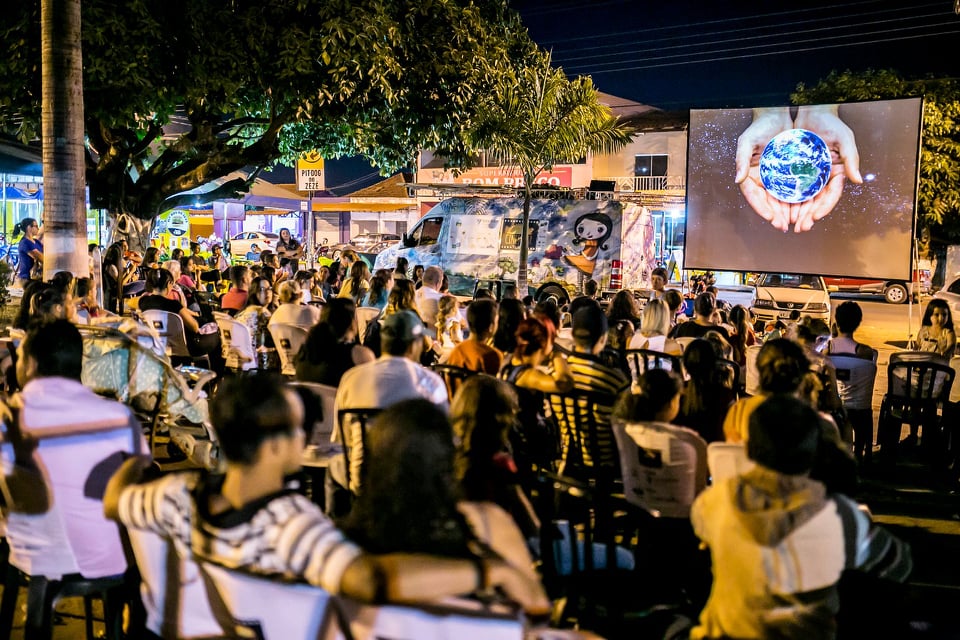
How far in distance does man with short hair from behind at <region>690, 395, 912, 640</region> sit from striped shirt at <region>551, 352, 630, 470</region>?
2.26m

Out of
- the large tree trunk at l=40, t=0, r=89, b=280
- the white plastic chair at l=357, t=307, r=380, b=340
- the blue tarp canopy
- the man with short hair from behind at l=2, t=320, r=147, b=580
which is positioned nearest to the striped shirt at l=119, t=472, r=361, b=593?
the man with short hair from behind at l=2, t=320, r=147, b=580

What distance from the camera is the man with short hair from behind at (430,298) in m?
8.99

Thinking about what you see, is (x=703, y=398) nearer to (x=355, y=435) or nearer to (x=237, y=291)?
(x=355, y=435)

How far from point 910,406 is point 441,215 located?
42.7ft

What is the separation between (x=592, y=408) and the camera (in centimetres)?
485

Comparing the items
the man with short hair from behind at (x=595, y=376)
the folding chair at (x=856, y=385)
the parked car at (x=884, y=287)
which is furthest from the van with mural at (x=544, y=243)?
the parked car at (x=884, y=287)

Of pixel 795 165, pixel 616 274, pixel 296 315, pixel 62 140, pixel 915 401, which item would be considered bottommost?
pixel 915 401

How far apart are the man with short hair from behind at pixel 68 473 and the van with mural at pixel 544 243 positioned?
1482cm

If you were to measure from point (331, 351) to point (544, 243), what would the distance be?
12.9m

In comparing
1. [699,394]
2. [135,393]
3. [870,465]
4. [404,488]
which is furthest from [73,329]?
[870,465]

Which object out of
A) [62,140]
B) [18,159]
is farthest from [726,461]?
[18,159]

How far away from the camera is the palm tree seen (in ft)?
50.0

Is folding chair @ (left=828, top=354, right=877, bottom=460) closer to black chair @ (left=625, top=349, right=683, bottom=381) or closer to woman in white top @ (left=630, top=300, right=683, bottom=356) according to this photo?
black chair @ (left=625, top=349, right=683, bottom=381)

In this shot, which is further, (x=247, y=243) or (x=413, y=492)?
(x=247, y=243)
